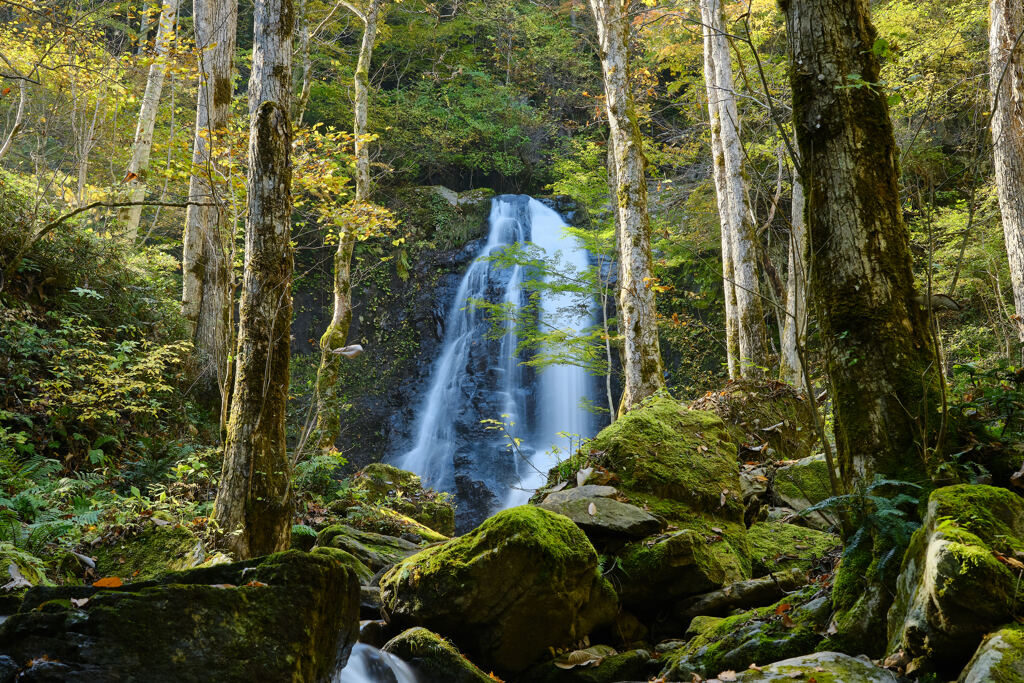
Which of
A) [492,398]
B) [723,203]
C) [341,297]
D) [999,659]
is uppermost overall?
[723,203]

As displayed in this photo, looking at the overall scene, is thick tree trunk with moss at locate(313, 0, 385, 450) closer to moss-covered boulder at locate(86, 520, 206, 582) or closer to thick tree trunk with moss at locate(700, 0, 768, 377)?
moss-covered boulder at locate(86, 520, 206, 582)

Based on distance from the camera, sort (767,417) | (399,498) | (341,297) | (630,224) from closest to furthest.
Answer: (767,417)
(630,224)
(399,498)
(341,297)

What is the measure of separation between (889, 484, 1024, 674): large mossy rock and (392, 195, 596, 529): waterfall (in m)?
13.1

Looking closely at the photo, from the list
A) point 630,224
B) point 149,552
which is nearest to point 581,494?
point 149,552

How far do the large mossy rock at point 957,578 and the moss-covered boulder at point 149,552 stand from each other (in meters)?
4.47

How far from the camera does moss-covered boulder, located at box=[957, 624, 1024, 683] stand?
1.86m

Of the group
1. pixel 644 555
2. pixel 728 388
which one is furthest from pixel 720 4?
pixel 644 555

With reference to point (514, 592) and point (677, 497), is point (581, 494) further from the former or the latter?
point (514, 592)

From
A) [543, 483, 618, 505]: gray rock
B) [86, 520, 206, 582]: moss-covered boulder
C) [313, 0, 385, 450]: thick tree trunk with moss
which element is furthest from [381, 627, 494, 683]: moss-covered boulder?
[313, 0, 385, 450]: thick tree trunk with moss

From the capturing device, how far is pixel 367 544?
689 cm

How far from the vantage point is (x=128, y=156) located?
15578 millimetres

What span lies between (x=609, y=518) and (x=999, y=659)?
2726 mm

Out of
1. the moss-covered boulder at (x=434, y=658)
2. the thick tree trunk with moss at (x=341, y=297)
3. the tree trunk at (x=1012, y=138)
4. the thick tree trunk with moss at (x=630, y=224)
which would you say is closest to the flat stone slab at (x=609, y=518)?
the moss-covered boulder at (x=434, y=658)

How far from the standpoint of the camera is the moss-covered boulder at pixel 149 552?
4953mm
